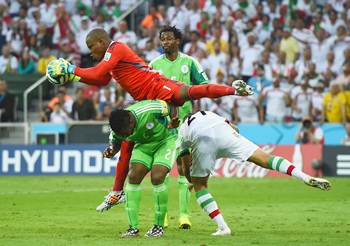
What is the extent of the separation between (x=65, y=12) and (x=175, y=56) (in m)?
17.2

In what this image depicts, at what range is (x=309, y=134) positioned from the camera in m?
25.5

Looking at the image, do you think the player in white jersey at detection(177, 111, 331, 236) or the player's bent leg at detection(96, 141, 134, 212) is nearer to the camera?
the player in white jersey at detection(177, 111, 331, 236)

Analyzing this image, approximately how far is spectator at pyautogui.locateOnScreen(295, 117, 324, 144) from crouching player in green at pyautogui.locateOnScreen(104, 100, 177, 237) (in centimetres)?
1342

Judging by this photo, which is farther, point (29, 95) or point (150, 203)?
point (29, 95)

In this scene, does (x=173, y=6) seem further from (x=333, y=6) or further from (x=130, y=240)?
(x=130, y=240)

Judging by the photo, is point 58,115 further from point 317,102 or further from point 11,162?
point 317,102

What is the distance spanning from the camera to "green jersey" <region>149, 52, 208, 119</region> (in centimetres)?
1434

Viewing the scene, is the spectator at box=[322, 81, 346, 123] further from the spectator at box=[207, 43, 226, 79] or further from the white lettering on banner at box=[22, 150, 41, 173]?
the white lettering on banner at box=[22, 150, 41, 173]

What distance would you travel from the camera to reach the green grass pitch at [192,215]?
472 inches

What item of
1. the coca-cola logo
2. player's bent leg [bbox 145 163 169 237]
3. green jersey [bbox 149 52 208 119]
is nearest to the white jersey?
player's bent leg [bbox 145 163 169 237]

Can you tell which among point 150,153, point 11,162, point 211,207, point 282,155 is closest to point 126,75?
point 150,153

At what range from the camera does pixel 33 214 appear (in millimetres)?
15695

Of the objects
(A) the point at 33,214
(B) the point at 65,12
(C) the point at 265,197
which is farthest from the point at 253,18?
(A) the point at 33,214

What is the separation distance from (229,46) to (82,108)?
4.82 meters
